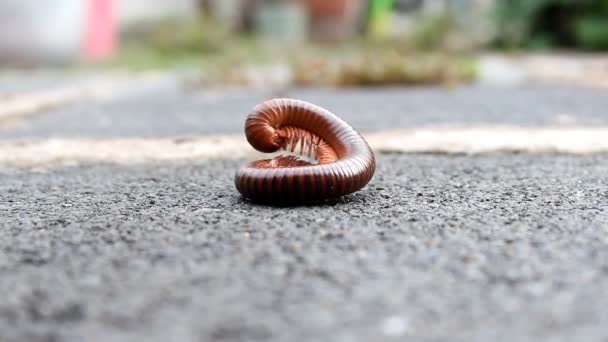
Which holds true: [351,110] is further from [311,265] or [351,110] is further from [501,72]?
[501,72]

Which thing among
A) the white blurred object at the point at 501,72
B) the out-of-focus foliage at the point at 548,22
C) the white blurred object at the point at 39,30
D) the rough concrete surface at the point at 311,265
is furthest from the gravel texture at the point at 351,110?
the out-of-focus foliage at the point at 548,22

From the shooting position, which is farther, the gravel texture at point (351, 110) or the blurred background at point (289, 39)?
the blurred background at point (289, 39)

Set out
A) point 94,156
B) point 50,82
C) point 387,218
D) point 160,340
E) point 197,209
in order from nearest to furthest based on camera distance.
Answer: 1. point 160,340
2. point 387,218
3. point 197,209
4. point 94,156
5. point 50,82

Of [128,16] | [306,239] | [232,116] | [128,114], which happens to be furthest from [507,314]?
[128,16]

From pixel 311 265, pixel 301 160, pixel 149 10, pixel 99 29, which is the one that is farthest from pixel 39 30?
pixel 311 265

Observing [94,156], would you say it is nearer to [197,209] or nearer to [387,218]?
[197,209]

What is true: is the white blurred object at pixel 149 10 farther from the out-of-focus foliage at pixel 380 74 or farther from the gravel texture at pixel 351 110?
the gravel texture at pixel 351 110

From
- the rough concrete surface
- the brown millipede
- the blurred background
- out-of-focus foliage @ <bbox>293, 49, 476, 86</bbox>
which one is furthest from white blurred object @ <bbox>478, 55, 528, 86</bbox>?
the rough concrete surface
